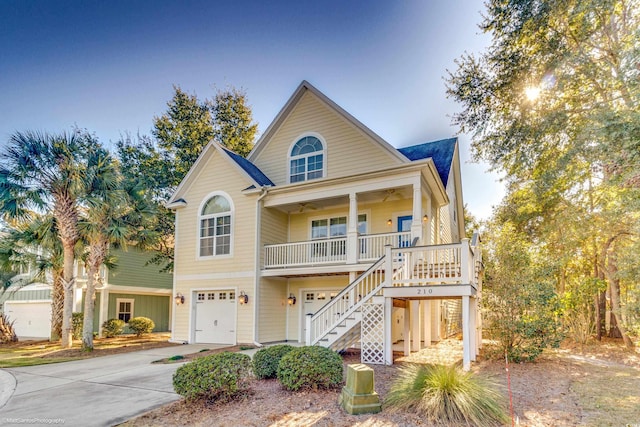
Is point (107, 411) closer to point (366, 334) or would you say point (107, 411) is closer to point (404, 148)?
point (366, 334)

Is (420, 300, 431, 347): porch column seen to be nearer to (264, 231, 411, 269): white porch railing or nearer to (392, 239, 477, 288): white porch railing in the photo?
(264, 231, 411, 269): white porch railing

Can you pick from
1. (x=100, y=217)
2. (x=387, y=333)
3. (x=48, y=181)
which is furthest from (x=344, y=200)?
(x=48, y=181)

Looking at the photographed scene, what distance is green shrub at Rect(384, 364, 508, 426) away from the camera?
5.16 m

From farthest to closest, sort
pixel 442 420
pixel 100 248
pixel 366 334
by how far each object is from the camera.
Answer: pixel 100 248, pixel 366 334, pixel 442 420

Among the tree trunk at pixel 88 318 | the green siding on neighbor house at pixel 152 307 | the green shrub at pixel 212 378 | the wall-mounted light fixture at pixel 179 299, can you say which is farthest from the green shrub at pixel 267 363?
the green siding on neighbor house at pixel 152 307

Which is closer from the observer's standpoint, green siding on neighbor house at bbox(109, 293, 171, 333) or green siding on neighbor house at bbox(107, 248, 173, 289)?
green siding on neighbor house at bbox(107, 248, 173, 289)

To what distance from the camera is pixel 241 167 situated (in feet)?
49.2

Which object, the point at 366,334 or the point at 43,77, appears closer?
the point at 366,334

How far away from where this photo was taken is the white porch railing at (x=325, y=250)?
12648 mm

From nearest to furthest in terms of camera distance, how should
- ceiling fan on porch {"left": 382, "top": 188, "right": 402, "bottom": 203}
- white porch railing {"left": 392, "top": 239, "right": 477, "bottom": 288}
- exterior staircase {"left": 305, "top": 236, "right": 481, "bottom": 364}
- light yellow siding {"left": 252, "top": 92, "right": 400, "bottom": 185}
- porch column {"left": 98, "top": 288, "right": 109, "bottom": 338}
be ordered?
white porch railing {"left": 392, "top": 239, "right": 477, "bottom": 288} → exterior staircase {"left": 305, "top": 236, "right": 481, "bottom": 364} → ceiling fan on porch {"left": 382, "top": 188, "right": 402, "bottom": 203} → light yellow siding {"left": 252, "top": 92, "right": 400, "bottom": 185} → porch column {"left": 98, "top": 288, "right": 109, "bottom": 338}

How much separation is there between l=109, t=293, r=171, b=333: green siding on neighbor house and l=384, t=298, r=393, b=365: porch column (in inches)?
684

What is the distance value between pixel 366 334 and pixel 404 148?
957 cm

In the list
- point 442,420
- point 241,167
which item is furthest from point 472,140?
point 442,420

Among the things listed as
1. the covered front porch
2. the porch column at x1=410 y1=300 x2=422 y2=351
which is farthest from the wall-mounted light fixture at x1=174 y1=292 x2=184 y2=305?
the porch column at x1=410 y1=300 x2=422 y2=351
